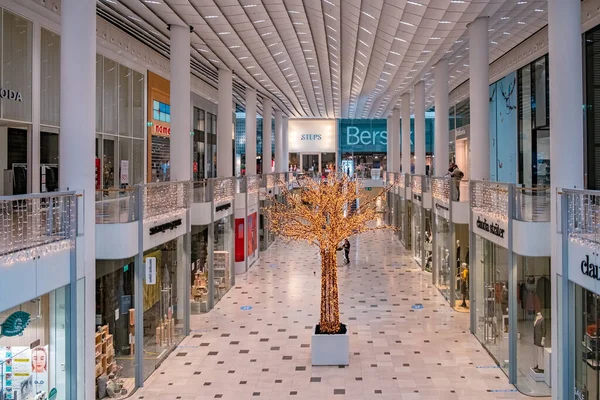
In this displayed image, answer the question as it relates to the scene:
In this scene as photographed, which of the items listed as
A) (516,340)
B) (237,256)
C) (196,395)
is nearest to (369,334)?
(516,340)

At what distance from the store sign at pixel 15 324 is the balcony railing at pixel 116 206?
2.42 m

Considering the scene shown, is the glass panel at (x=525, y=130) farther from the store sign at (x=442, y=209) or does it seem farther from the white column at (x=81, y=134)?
the white column at (x=81, y=134)

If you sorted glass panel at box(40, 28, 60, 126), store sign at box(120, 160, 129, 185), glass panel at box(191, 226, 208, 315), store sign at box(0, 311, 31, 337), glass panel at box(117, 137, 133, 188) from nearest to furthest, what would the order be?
store sign at box(0, 311, 31, 337)
glass panel at box(40, 28, 60, 126)
glass panel at box(191, 226, 208, 315)
glass panel at box(117, 137, 133, 188)
store sign at box(120, 160, 129, 185)

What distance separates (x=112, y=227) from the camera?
322 inches

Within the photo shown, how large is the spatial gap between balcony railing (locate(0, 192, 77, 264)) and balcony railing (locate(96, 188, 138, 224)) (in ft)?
4.07

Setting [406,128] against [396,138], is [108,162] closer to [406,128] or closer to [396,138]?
[406,128]

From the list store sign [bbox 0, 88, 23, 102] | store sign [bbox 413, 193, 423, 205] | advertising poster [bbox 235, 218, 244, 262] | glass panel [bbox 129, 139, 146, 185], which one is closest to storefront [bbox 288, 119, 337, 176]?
store sign [bbox 413, 193, 423, 205]

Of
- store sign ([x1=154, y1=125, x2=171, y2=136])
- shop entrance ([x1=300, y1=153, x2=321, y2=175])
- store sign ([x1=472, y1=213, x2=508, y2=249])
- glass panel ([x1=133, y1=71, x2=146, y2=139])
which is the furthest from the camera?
shop entrance ([x1=300, y1=153, x2=321, y2=175])

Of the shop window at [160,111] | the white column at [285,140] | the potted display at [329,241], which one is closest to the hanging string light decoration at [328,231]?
the potted display at [329,241]

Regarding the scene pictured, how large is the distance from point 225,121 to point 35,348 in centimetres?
1313

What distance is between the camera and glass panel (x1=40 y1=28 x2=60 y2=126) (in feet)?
34.7

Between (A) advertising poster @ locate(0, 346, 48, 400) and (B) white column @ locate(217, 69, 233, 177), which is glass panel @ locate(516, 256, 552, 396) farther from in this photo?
(B) white column @ locate(217, 69, 233, 177)

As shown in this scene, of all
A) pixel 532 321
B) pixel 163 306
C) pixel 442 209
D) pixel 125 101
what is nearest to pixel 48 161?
pixel 163 306

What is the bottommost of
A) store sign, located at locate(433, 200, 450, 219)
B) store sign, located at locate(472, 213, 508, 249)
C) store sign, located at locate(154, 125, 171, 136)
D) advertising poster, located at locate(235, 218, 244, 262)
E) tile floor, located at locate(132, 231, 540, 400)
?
tile floor, located at locate(132, 231, 540, 400)
